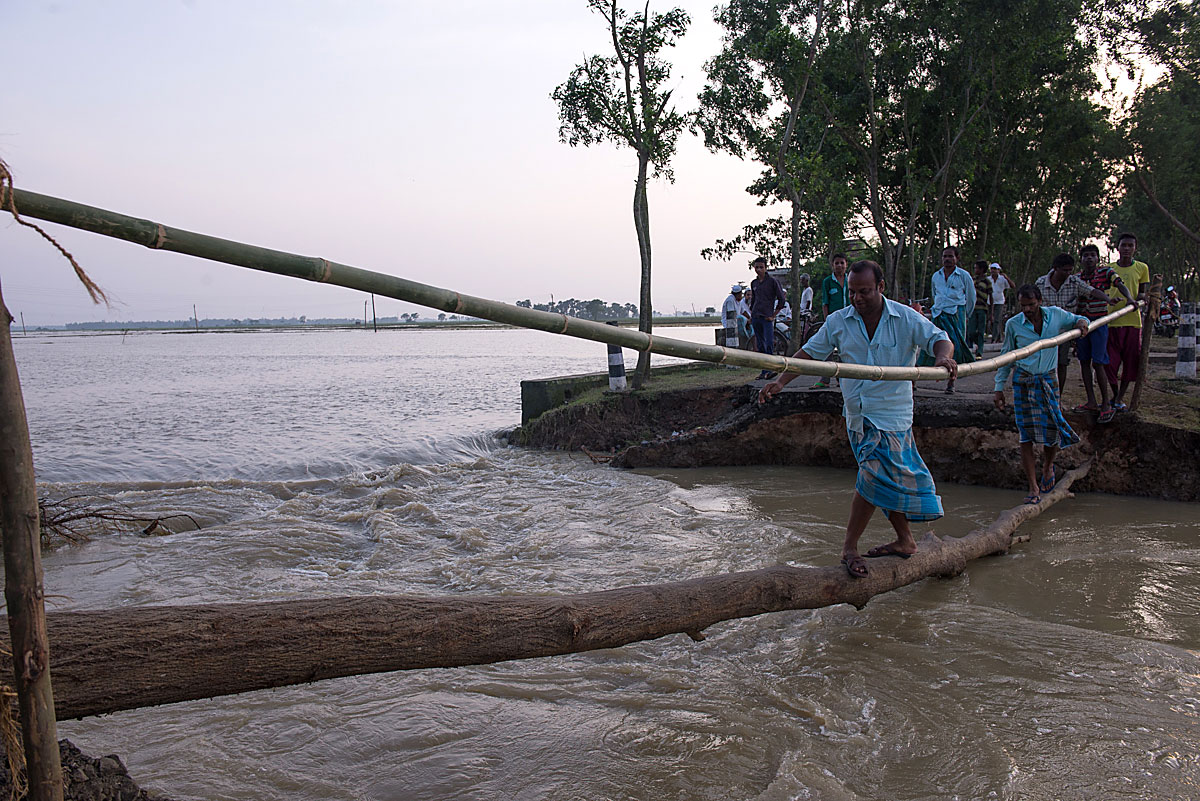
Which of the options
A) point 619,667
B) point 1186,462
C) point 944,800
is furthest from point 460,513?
point 1186,462

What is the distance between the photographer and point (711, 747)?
306 centimetres

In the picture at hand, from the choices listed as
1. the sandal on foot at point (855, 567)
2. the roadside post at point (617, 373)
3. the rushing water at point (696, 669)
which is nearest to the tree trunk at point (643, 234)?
the roadside post at point (617, 373)

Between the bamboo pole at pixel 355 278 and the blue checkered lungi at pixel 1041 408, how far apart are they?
3.22 metres

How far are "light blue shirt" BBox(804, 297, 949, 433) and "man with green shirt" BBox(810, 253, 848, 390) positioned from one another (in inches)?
190

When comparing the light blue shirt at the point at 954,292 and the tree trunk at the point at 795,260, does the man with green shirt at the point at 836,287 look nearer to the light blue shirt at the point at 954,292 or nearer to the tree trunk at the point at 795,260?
the light blue shirt at the point at 954,292

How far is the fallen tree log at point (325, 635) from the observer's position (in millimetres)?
2012

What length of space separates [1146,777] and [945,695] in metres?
0.79

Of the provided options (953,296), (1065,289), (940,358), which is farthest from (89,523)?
(953,296)

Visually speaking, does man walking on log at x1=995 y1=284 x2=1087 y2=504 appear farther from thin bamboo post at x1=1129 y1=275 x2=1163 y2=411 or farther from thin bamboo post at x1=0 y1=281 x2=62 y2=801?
thin bamboo post at x1=0 y1=281 x2=62 y2=801

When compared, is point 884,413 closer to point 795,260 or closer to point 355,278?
point 355,278

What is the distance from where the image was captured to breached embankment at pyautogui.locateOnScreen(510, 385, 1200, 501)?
A: 684 centimetres

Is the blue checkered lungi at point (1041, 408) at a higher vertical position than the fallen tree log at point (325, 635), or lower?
higher

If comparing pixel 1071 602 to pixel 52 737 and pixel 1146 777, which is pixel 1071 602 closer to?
pixel 1146 777

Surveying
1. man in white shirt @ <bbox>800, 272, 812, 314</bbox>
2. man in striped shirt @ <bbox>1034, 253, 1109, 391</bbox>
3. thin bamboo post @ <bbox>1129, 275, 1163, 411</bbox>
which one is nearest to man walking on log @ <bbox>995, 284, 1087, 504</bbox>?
man in striped shirt @ <bbox>1034, 253, 1109, 391</bbox>
